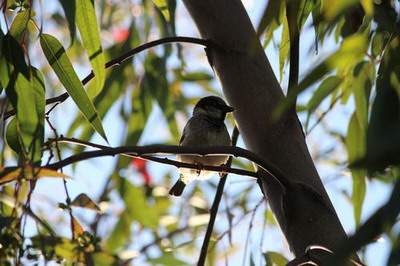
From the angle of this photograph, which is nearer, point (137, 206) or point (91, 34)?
point (91, 34)

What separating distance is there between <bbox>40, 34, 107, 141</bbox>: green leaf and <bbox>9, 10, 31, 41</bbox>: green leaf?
0.18 feet

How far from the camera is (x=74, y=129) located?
107 inches

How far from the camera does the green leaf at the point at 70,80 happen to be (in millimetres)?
1722

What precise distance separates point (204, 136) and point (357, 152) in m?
1.33

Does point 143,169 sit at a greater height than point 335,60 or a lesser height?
greater

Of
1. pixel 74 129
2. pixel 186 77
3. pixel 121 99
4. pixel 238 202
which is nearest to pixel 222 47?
pixel 74 129

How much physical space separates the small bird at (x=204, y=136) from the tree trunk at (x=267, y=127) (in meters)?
1.21

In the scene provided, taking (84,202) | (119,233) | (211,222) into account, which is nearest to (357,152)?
(211,222)

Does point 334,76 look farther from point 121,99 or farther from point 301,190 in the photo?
point 121,99

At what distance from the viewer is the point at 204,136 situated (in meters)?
3.12

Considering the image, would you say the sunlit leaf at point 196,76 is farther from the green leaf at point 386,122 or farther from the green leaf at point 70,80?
the green leaf at point 386,122

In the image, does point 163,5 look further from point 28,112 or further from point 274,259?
point 274,259

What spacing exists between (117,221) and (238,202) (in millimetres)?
644

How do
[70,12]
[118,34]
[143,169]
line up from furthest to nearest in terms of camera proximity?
[118,34] < [143,169] < [70,12]
